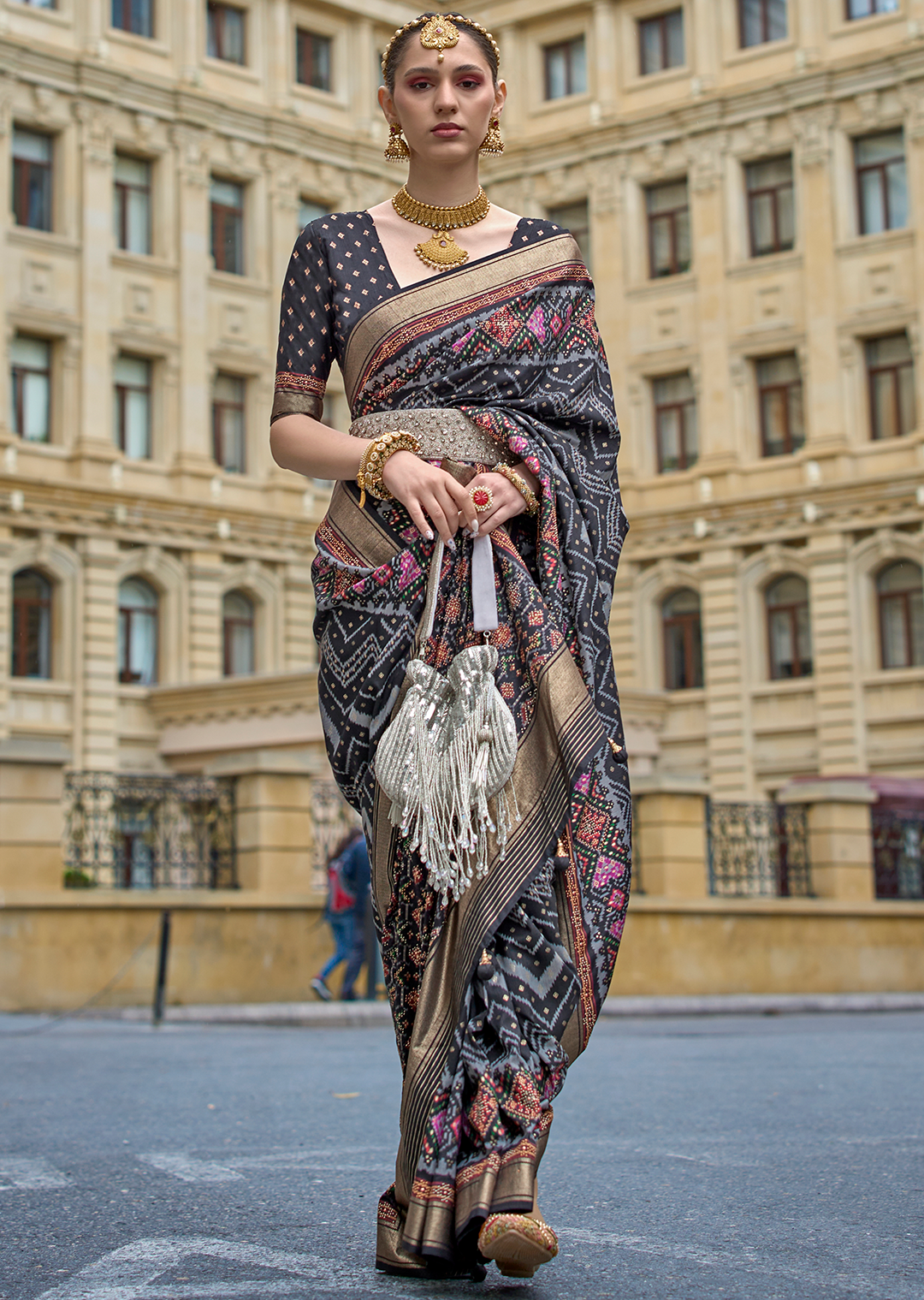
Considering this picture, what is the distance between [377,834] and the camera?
323 centimetres

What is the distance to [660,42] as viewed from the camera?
120ft

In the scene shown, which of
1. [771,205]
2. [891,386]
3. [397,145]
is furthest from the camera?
[771,205]

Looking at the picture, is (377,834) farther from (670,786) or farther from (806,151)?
(806,151)

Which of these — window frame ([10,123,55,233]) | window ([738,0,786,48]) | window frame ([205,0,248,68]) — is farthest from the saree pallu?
window frame ([205,0,248,68])

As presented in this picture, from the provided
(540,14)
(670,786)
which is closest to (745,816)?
(670,786)

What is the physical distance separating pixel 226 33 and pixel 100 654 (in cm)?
1288

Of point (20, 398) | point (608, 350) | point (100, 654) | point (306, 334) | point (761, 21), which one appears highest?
point (761, 21)

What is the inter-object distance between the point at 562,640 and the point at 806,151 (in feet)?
107

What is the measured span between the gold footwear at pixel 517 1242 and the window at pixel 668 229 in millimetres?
34184

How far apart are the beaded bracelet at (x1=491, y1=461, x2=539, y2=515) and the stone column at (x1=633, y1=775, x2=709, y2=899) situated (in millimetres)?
14916

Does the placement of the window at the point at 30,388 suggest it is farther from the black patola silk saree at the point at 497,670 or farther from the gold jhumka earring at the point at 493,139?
the black patola silk saree at the point at 497,670

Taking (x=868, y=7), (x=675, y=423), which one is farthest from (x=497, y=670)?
(x=868, y=7)

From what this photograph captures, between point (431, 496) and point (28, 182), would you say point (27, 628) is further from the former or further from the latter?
point (431, 496)

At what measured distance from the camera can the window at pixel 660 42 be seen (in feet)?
120
